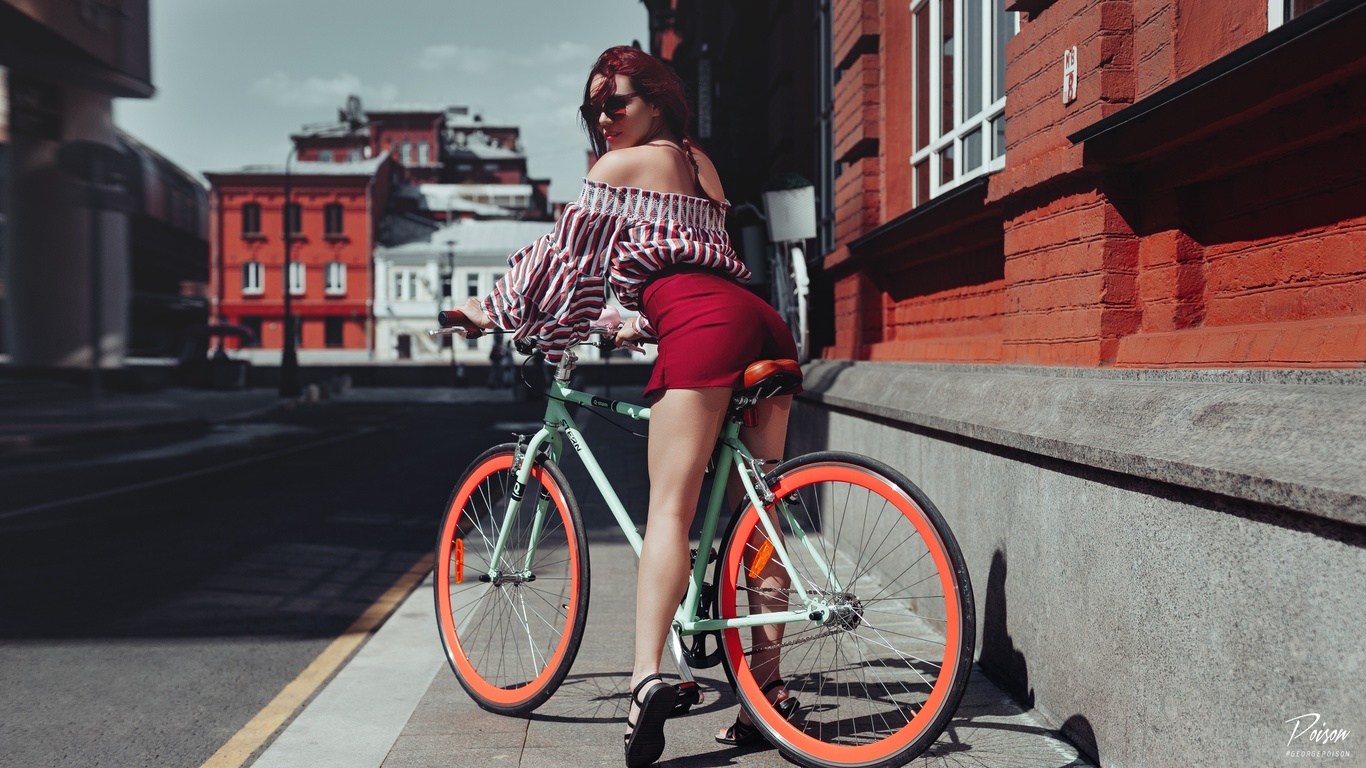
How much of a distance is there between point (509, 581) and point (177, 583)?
11.1 feet

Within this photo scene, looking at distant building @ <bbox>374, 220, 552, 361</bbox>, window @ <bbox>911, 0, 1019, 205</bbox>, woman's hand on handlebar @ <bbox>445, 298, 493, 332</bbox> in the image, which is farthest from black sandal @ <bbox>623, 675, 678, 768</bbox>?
distant building @ <bbox>374, 220, 552, 361</bbox>

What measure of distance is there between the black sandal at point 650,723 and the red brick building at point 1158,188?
1815 millimetres

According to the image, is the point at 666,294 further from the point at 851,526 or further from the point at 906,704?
the point at 851,526

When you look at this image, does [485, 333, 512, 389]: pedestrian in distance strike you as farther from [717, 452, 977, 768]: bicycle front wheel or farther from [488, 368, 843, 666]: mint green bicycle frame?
[717, 452, 977, 768]: bicycle front wheel

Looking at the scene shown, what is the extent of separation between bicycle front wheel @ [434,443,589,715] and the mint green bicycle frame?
0.03 m

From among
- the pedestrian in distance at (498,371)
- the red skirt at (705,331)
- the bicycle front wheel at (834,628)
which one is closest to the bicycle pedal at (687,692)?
the bicycle front wheel at (834,628)

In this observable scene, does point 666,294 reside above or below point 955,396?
above

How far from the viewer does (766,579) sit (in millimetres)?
2850

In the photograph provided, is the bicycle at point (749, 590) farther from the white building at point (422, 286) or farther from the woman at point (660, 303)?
the white building at point (422, 286)

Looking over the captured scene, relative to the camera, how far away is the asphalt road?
11.9ft

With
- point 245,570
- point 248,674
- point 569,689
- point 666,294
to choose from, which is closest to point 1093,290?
point 666,294

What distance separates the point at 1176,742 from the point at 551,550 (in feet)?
6.10

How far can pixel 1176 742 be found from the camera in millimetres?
2326

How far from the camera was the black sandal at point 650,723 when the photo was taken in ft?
9.04
